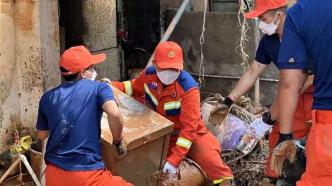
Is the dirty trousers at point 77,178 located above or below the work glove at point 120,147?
below

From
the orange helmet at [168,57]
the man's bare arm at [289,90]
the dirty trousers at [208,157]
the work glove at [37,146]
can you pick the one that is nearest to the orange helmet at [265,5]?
the orange helmet at [168,57]

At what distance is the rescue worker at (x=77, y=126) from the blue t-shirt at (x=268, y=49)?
137 centimetres

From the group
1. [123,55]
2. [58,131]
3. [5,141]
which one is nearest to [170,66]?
[58,131]

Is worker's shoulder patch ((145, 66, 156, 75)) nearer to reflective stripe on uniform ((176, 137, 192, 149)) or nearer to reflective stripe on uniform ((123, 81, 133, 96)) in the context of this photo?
reflective stripe on uniform ((123, 81, 133, 96))

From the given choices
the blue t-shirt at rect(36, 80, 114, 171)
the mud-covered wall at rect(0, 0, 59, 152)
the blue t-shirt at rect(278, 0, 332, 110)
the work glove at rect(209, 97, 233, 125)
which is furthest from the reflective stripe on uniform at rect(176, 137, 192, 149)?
the mud-covered wall at rect(0, 0, 59, 152)

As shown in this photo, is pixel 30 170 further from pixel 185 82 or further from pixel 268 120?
pixel 268 120

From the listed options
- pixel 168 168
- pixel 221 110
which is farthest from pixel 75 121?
pixel 221 110

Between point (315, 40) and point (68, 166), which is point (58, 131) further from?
point (315, 40)

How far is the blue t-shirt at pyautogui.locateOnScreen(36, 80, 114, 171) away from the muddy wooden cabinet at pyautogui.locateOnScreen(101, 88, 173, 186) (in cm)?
27

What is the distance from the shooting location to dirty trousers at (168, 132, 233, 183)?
14.8 feet

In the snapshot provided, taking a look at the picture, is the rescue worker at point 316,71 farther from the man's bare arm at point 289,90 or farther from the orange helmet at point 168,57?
the orange helmet at point 168,57

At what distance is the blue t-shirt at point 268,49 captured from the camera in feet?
13.4

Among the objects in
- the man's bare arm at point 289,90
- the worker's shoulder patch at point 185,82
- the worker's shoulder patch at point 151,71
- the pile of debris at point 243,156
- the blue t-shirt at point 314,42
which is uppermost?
the blue t-shirt at point 314,42

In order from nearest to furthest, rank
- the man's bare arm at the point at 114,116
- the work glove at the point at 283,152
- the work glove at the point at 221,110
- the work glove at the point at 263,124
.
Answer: the work glove at the point at 283,152, the man's bare arm at the point at 114,116, the work glove at the point at 263,124, the work glove at the point at 221,110
